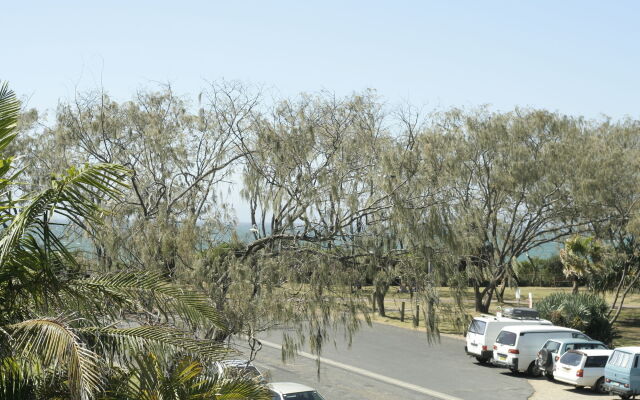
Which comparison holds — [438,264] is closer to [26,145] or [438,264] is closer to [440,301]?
[440,301]

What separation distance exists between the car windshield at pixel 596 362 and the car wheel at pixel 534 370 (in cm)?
240

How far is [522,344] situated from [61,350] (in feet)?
68.7

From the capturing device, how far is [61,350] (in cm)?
666

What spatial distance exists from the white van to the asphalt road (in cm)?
45

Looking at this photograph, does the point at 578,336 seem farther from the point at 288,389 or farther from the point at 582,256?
the point at 288,389

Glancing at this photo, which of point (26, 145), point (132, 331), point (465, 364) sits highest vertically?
point (26, 145)

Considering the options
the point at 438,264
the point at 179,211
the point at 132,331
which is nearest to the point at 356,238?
the point at 438,264

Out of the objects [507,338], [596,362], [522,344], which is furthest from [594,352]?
[507,338]

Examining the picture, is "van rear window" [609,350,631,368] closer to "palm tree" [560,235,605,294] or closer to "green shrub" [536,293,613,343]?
"green shrub" [536,293,613,343]

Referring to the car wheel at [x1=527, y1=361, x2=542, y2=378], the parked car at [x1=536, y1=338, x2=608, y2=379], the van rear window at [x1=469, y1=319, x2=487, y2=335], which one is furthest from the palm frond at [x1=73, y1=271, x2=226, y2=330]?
the van rear window at [x1=469, y1=319, x2=487, y2=335]

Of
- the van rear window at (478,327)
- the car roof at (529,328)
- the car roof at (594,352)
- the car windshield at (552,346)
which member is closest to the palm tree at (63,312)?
the car roof at (594,352)

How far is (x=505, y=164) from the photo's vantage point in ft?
113

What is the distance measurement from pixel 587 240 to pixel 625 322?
420 centimetres

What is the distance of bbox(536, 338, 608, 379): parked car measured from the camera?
81.0 ft
